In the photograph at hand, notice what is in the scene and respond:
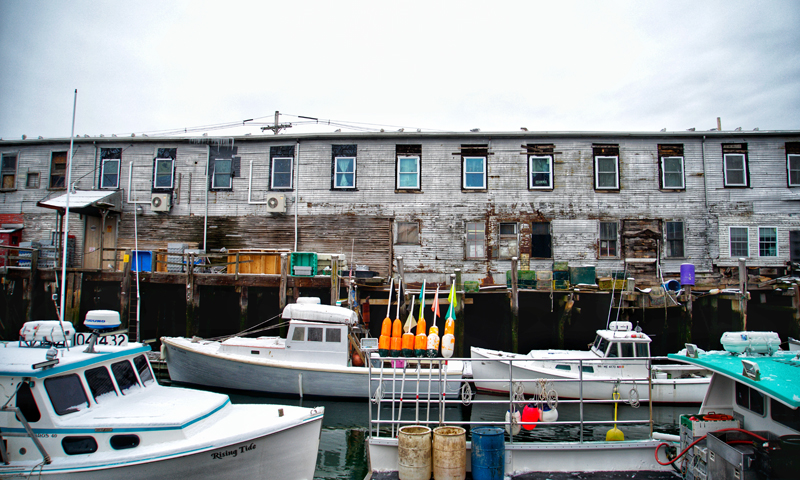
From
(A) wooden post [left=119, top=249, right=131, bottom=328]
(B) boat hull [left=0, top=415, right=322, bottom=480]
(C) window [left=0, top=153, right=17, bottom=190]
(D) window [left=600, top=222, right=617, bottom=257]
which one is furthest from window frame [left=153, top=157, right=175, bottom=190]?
(D) window [left=600, top=222, right=617, bottom=257]

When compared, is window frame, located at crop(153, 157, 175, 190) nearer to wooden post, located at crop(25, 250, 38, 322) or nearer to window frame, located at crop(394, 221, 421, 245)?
wooden post, located at crop(25, 250, 38, 322)

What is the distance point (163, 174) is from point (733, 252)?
24.1 m

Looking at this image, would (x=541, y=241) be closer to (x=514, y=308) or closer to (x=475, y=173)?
(x=475, y=173)

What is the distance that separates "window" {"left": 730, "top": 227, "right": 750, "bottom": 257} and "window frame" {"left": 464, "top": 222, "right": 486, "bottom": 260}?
9939 millimetres

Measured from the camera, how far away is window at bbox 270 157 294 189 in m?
19.3

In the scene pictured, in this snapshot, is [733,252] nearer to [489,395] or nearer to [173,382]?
[489,395]

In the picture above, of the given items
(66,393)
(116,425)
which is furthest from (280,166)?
(116,425)

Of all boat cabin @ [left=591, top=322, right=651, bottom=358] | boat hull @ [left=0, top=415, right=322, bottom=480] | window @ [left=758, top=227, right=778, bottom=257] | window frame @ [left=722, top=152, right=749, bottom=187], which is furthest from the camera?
window frame @ [left=722, top=152, right=749, bottom=187]

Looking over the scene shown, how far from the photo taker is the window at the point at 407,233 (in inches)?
731

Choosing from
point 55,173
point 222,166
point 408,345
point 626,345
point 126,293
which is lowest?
point 626,345

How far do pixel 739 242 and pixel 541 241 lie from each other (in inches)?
311

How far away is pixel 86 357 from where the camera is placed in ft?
21.7

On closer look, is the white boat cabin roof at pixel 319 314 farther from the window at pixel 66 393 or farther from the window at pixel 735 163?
the window at pixel 735 163

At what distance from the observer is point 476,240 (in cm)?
1848
